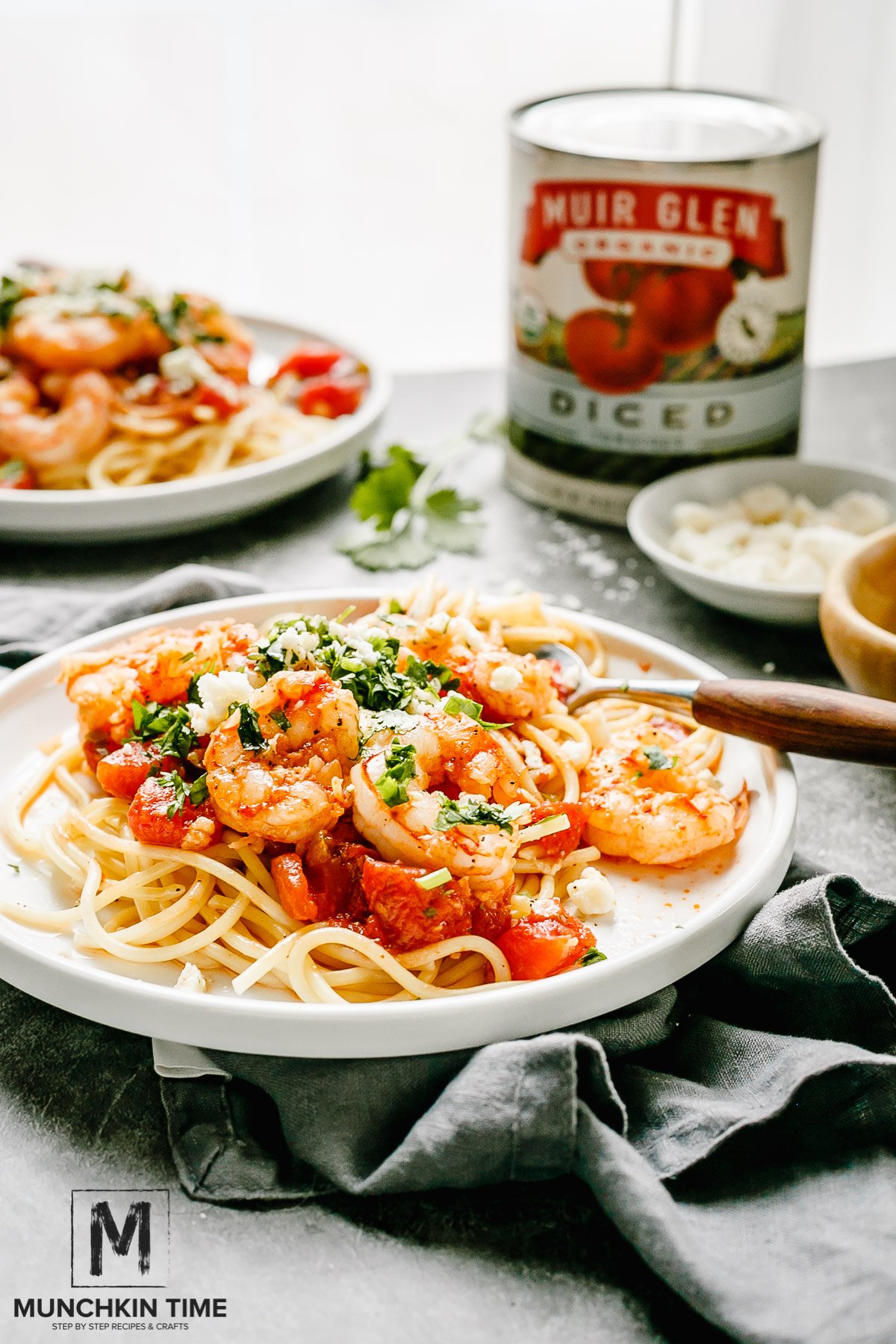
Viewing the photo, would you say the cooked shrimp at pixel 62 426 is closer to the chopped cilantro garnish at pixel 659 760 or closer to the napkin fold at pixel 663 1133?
the chopped cilantro garnish at pixel 659 760

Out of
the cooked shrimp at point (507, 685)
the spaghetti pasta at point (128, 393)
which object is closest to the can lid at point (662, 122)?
the spaghetti pasta at point (128, 393)

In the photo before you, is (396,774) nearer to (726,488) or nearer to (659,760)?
(659,760)

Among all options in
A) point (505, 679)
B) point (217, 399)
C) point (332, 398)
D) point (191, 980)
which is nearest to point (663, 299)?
point (332, 398)

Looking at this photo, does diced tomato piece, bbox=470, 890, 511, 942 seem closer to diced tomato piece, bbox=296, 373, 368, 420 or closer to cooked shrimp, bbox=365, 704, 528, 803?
cooked shrimp, bbox=365, 704, 528, 803

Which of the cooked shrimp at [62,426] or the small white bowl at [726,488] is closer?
the small white bowl at [726,488]

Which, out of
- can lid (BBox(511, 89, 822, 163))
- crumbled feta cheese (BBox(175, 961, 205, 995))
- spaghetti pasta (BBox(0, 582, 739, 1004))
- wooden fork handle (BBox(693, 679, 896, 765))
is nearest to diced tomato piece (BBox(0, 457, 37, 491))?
spaghetti pasta (BBox(0, 582, 739, 1004))

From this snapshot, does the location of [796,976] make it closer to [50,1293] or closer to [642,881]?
[642,881]

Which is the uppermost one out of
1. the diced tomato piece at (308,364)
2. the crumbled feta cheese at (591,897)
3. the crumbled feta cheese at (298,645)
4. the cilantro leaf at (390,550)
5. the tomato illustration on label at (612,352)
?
the tomato illustration on label at (612,352)
